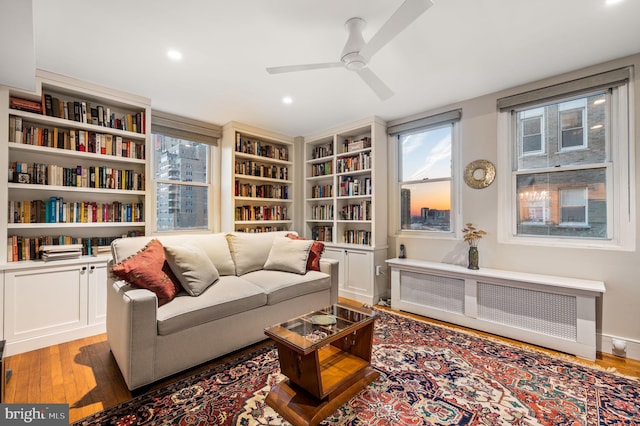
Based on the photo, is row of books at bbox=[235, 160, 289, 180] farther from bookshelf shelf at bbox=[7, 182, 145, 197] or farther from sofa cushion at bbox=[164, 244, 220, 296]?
sofa cushion at bbox=[164, 244, 220, 296]

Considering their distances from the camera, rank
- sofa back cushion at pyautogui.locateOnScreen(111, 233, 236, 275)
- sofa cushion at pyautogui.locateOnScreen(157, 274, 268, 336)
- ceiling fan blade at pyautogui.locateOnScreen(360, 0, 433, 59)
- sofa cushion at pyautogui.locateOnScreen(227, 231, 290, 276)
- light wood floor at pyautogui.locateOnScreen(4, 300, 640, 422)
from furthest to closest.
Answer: sofa cushion at pyautogui.locateOnScreen(227, 231, 290, 276), sofa back cushion at pyautogui.locateOnScreen(111, 233, 236, 275), sofa cushion at pyautogui.locateOnScreen(157, 274, 268, 336), light wood floor at pyautogui.locateOnScreen(4, 300, 640, 422), ceiling fan blade at pyautogui.locateOnScreen(360, 0, 433, 59)

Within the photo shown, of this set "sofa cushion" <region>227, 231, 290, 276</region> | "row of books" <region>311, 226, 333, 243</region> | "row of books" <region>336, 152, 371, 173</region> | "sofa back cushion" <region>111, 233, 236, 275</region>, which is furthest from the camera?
"row of books" <region>311, 226, 333, 243</region>

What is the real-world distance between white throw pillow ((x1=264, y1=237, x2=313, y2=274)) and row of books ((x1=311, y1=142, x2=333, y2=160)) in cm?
185

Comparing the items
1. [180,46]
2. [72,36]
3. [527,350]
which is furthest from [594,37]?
[72,36]

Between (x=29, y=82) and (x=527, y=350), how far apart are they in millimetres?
4849

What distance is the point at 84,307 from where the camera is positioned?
106 inches

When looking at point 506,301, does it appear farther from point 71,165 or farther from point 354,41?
point 71,165

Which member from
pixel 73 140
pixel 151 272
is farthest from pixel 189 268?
pixel 73 140

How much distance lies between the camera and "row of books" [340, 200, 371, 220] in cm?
391

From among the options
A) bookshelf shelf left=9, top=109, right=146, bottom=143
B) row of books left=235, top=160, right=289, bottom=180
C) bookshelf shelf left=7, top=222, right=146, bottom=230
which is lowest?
bookshelf shelf left=7, top=222, right=146, bottom=230

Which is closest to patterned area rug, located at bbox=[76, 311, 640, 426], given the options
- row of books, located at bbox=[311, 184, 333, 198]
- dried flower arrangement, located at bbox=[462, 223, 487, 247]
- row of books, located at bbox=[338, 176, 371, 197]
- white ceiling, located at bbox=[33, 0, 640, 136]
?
dried flower arrangement, located at bbox=[462, 223, 487, 247]

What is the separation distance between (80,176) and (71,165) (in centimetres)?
21

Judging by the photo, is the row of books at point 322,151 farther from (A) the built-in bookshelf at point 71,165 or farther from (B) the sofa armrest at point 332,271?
(A) the built-in bookshelf at point 71,165

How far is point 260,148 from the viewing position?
440cm
